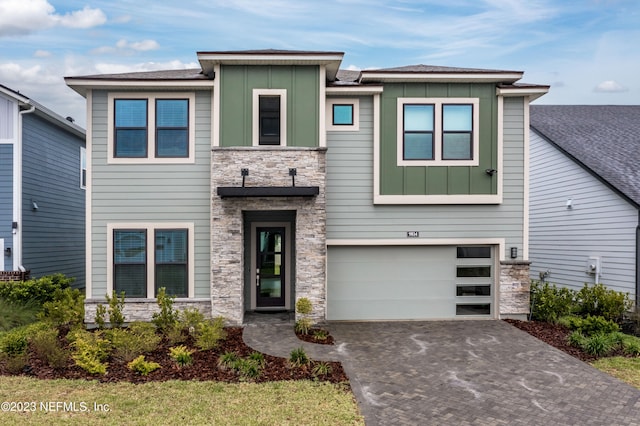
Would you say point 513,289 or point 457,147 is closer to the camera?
point 457,147

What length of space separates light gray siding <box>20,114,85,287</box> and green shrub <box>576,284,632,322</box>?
1513 cm

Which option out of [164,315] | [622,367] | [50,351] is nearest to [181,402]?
[50,351]

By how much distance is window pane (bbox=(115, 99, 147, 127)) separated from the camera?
33.9 ft

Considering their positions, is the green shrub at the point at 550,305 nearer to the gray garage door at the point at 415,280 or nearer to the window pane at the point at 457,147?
the gray garage door at the point at 415,280

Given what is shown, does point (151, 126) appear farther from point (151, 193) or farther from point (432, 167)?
point (432, 167)

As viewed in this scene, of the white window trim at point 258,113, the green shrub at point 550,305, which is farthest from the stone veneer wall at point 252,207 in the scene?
the green shrub at point 550,305

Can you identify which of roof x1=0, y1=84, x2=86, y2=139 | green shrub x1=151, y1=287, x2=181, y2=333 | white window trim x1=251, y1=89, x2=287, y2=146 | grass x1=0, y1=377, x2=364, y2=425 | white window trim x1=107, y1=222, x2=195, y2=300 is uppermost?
roof x1=0, y1=84, x2=86, y2=139

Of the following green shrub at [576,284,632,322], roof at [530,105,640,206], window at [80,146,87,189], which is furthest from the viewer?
window at [80,146,87,189]

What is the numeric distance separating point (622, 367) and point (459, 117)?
6203 millimetres

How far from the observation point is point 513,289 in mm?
10961

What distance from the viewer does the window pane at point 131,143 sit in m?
10.4

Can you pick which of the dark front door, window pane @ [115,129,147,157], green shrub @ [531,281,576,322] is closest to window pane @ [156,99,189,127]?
window pane @ [115,129,147,157]

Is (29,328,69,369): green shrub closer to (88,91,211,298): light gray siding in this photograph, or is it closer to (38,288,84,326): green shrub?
(38,288,84,326): green shrub

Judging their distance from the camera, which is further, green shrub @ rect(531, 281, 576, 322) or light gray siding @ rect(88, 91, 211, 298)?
green shrub @ rect(531, 281, 576, 322)
